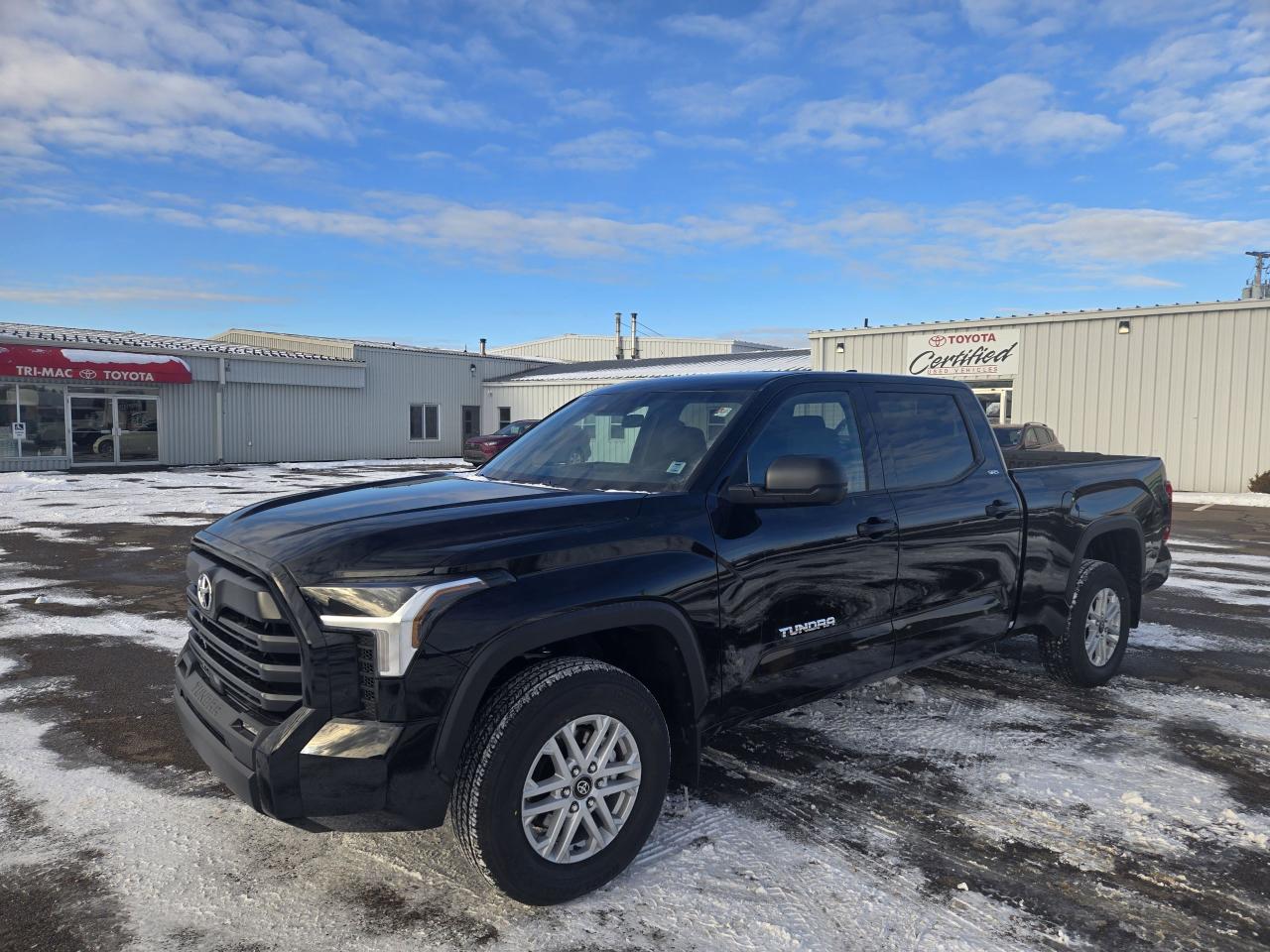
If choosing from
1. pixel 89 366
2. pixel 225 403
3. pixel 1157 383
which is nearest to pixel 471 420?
pixel 225 403

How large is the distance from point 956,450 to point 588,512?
2372 millimetres

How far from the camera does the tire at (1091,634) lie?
4965 millimetres

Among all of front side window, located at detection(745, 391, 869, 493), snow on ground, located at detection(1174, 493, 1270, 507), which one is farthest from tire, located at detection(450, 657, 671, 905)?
snow on ground, located at detection(1174, 493, 1270, 507)

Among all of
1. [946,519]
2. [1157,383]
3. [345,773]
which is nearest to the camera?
[345,773]

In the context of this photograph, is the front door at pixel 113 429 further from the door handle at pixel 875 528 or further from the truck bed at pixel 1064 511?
the door handle at pixel 875 528

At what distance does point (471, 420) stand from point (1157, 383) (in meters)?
25.6

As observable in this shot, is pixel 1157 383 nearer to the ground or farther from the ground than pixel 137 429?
farther from the ground

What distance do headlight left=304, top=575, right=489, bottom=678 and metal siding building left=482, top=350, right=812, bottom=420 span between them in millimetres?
29193

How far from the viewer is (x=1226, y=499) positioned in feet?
58.7

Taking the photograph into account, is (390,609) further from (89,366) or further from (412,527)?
(89,366)

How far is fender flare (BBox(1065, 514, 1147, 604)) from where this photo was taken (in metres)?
4.97

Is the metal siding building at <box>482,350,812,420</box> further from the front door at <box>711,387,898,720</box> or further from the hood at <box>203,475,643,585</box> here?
the hood at <box>203,475,643,585</box>

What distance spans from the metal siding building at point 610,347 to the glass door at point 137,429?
31.2 metres

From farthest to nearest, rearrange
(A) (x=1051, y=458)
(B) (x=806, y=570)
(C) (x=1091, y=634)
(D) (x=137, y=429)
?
(D) (x=137, y=429)
(A) (x=1051, y=458)
(C) (x=1091, y=634)
(B) (x=806, y=570)
